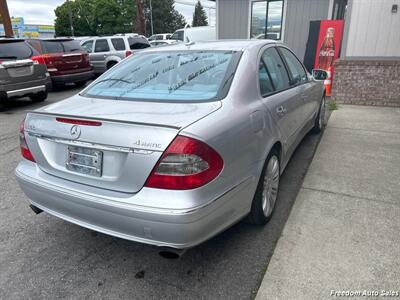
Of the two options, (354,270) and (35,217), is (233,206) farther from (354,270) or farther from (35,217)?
Result: (35,217)

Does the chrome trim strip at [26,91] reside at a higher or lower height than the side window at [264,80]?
lower

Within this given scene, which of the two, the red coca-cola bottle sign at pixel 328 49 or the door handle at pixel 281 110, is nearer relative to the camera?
the door handle at pixel 281 110

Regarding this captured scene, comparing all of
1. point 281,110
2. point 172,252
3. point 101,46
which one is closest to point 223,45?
point 281,110

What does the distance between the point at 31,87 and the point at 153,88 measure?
6201 mm

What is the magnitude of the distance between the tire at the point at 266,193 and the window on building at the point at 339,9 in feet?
33.1

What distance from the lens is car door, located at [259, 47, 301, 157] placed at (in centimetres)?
280

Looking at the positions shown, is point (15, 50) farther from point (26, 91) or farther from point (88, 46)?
point (88, 46)

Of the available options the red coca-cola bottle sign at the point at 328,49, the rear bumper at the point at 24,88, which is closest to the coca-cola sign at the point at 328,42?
the red coca-cola bottle sign at the point at 328,49

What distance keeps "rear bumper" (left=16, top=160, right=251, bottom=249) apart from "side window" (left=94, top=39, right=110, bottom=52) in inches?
447

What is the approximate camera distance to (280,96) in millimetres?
3043

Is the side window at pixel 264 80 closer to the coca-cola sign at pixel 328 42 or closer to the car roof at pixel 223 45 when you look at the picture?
the car roof at pixel 223 45

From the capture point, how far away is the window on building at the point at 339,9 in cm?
1093

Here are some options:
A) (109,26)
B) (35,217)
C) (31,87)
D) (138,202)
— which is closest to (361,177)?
(138,202)

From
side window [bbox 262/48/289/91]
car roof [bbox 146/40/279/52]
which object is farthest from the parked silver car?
side window [bbox 262/48/289/91]
